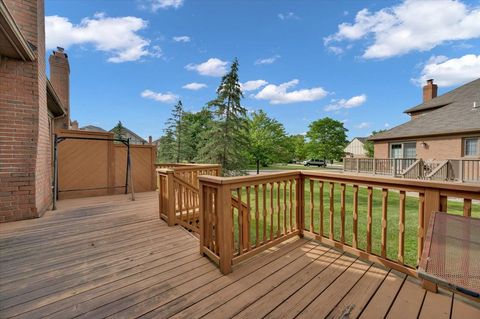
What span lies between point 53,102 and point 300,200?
6731 mm

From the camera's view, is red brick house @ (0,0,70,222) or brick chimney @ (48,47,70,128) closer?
red brick house @ (0,0,70,222)

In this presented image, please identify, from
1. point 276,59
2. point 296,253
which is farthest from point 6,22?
point 276,59

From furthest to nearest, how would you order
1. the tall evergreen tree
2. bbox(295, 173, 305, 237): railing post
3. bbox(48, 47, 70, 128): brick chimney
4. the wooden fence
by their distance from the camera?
the tall evergreen tree < bbox(48, 47, 70, 128): brick chimney < the wooden fence < bbox(295, 173, 305, 237): railing post

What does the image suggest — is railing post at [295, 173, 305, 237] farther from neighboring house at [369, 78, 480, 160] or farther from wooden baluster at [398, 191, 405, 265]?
neighboring house at [369, 78, 480, 160]

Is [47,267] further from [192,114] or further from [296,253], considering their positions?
[192,114]

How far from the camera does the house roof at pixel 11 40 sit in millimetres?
2560

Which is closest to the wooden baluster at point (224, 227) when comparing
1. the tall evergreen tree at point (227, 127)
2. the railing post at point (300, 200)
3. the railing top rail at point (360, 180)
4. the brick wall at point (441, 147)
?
the railing top rail at point (360, 180)

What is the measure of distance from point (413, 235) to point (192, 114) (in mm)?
25992

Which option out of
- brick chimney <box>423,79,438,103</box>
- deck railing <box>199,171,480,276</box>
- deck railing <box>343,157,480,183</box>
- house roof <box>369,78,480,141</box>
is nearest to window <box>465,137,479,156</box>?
house roof <box>369,78,480,141</box>

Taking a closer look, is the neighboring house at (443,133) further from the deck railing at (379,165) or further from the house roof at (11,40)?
the house roof at (11,40)

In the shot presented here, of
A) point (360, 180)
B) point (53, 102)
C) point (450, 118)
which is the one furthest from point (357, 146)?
point (53, 102)

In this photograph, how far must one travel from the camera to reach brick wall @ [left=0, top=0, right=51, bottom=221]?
362 cm

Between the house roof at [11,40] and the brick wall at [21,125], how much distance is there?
0.70 ft

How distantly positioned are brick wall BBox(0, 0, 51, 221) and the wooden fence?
1.94 metres
